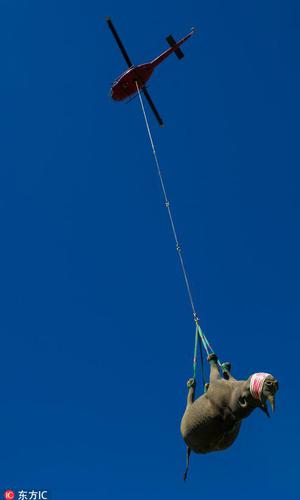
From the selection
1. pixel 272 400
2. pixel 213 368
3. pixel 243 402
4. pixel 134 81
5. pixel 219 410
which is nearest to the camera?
pixel 272 400

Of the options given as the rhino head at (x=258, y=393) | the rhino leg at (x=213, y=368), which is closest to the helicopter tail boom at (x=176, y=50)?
the rhino leg at (x=213, y=368)

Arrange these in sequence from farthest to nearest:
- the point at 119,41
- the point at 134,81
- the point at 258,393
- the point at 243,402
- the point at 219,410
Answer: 1. the point at 134,81
2. the point at 119,41
3. the point at 219,410
4. the point at 243,402
5. the point at 258,393

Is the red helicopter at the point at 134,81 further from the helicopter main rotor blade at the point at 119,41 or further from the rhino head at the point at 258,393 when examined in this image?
the rhino head at the point at 258,393

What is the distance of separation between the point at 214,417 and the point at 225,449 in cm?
68

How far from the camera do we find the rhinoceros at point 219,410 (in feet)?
19.1

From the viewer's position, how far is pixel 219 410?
622cm

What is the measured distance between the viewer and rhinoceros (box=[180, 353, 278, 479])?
5.84 m

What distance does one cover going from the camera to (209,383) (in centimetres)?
670

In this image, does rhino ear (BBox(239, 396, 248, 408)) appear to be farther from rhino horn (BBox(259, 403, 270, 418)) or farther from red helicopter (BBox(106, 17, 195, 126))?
red helicopter (BBox(106, 17, 195, 126))

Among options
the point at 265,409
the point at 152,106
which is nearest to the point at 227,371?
the point at 265,409

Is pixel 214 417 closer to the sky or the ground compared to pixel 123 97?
closer to the ground

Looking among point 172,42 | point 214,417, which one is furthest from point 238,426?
point 172,42

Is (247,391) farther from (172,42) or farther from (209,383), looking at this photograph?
(172,42)

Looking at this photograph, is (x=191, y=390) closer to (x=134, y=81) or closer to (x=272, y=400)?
(x=272, y=400)
